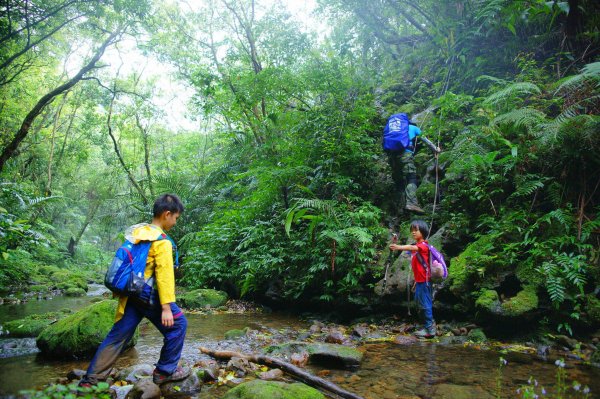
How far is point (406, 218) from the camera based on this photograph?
7.78 metres

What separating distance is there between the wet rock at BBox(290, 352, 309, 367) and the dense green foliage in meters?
2.52

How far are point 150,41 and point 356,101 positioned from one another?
8794 millimetres

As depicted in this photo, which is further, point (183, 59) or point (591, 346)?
point (183, 59)

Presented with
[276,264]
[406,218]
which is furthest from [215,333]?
[406,218]

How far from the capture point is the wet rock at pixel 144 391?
3.00 meters

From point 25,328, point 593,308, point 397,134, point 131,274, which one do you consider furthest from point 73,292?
point 593,308

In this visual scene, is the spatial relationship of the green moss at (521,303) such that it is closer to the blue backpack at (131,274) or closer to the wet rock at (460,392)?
the wet rock at (460,392)

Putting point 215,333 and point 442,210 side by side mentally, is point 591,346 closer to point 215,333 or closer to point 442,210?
point 442,210

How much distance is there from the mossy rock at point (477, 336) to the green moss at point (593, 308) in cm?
130

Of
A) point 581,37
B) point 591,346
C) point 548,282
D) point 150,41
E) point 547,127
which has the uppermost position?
point 150,41

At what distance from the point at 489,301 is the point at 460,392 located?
212cm

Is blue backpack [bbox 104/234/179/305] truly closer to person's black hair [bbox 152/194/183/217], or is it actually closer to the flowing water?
person's black hair [bbox 152/194/183/217]

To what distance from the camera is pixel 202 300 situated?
→ 8.85 metres

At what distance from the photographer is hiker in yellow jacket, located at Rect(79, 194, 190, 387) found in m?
3.08
